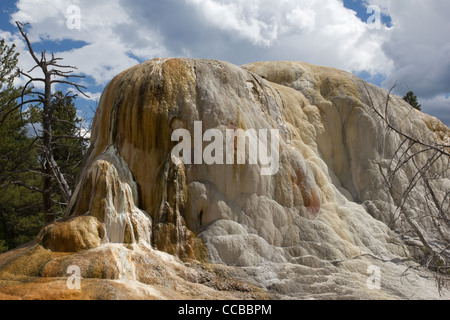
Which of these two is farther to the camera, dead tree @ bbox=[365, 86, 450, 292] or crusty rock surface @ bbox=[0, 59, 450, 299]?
crusty rock surface @ bbox=[0, 59, 450, 299]

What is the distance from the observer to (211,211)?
8758 mm

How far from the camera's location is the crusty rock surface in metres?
7.21

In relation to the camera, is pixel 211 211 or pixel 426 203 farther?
pixel 426 203

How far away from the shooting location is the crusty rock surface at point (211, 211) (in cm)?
721

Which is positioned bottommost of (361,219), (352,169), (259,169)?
(361,219)

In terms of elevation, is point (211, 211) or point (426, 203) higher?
point (426, 203)

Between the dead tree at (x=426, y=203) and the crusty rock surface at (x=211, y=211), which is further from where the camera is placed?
the crusty rock surface at (x=211, y=211)

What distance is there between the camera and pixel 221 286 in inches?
290
